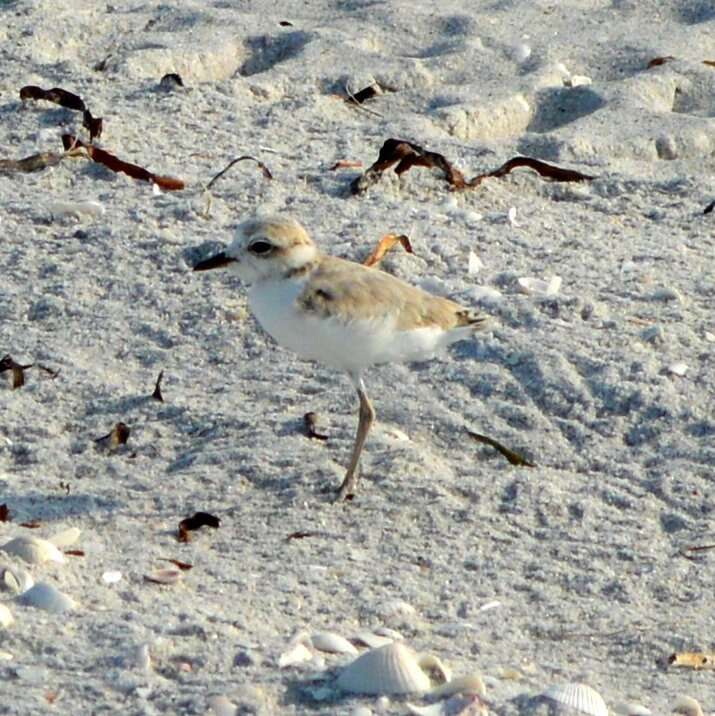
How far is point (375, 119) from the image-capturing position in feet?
19.1

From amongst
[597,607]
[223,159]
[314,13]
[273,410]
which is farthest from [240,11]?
[597,607]

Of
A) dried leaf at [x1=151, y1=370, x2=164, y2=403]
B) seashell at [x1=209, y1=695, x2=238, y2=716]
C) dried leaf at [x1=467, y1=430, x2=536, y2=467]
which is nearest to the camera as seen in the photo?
seashell at [x1=209, y1=695, x2=238, y2=716]

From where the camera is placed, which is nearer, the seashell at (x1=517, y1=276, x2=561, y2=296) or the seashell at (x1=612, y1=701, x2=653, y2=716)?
the seashell at (x1=612, y1=701, x2=653, y2=716)

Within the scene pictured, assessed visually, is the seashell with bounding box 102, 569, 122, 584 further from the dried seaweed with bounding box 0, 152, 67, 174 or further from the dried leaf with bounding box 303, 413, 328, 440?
the dried seaweed with bounding box 0, 152, 67, 174

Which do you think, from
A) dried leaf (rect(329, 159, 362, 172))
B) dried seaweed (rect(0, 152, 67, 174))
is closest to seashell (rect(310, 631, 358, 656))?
dried leaf (rect(329, 159, 362, 172))

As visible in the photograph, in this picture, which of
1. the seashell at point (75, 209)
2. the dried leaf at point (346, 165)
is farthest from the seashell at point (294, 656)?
the dried leaf at point (346, 165)

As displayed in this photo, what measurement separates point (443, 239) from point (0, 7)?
2.54 metres

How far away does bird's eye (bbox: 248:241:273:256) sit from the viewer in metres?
3.88

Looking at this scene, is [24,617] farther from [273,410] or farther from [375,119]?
[375,119]

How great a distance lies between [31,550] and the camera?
3426mm

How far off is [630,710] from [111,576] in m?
1.08

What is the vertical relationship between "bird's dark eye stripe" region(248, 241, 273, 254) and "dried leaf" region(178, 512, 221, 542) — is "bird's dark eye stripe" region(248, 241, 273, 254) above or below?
above

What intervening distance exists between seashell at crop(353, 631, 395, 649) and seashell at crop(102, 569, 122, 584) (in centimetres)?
52

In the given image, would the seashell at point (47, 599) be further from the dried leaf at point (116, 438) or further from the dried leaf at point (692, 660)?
the dried leaf at point (692, 660)
